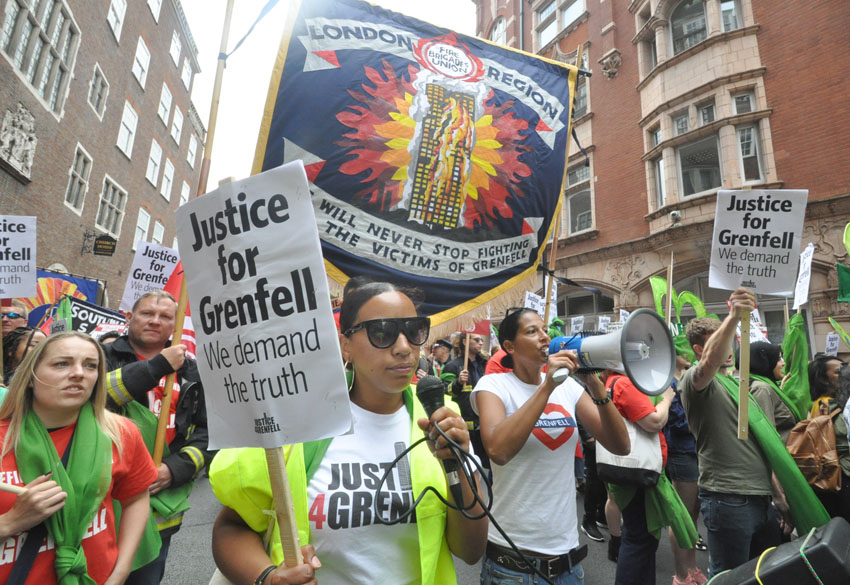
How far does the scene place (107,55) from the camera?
14.3m

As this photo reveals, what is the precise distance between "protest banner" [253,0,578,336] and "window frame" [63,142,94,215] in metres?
13.3

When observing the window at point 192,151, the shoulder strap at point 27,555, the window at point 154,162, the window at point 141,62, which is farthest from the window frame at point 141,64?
the shoulder strap at point 27,555

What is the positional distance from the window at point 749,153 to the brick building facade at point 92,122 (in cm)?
1581

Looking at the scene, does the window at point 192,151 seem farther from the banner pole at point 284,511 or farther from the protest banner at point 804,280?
the banner pole at point 284,511

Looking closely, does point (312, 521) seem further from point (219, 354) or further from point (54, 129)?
point (54, 129)

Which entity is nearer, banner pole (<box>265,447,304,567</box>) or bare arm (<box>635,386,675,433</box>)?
banner pole (<box>265,447,304,567</box>)

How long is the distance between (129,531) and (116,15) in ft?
58.9

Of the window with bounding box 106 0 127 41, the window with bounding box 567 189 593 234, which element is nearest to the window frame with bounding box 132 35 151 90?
the window with bounding box 106 0 127 41

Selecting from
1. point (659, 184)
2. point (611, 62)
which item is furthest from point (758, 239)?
point (611, 62)

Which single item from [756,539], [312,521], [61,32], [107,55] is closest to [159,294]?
[312,521]

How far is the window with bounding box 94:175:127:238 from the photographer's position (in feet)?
49.6

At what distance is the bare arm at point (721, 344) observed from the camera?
2.57 meters

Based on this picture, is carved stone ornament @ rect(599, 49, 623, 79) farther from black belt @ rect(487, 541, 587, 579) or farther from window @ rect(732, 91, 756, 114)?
black belt @ rect(487, 541, 587, 579)

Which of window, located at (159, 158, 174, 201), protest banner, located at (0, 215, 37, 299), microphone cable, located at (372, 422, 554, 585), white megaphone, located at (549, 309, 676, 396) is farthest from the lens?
window, located at (159, 158, 174, 201)
